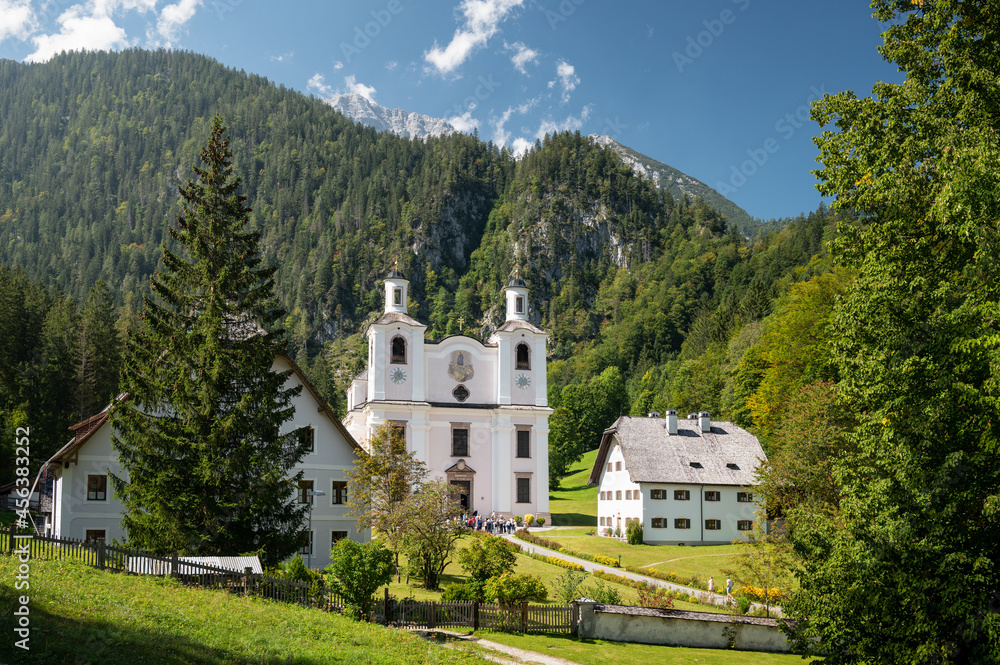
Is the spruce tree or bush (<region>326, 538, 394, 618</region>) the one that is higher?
the spruce tree

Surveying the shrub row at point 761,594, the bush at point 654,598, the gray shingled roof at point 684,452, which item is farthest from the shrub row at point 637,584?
the gray shingled roof at point 684,452

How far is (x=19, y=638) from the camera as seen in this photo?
12.6 m

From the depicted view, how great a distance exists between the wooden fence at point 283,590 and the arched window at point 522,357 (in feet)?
130

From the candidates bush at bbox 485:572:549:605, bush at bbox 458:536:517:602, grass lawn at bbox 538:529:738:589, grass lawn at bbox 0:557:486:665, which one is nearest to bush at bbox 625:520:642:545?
grass lawn at bbox 538:529:738:589

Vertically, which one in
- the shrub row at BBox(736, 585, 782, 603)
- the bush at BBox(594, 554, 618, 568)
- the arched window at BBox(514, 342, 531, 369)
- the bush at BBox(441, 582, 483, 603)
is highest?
the arched window at BBox(514, 342, 531, 369)

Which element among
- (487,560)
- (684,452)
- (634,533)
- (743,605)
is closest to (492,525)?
(634,533)

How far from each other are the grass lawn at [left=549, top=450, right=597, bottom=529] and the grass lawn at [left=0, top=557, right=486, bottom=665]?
1684 inches

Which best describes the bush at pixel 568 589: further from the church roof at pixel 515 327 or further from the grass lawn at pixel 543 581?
the church roof at pixel 515 327

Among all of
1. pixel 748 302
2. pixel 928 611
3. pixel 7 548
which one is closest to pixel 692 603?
pixel 928 611

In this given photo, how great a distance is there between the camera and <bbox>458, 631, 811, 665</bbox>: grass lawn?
834 inches

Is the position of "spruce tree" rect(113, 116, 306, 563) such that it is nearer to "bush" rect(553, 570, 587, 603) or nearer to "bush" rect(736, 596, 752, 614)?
"bush" rect(553, 570, 587, 603)

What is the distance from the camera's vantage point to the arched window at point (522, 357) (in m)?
63.4

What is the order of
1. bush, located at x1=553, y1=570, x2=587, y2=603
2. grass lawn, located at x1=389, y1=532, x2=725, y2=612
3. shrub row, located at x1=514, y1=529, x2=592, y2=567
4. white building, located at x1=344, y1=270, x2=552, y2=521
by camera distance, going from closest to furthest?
bush, located at x1=553, y1=570, x2=587, y2=603 → grass lawn, located at x1=389, y1=532, x2=725, y2=612 → shrub row, located at x1=514, y1=529, x2=592, y2=567 → white building, located at x1=344, y1=270, x2=552, y2=521

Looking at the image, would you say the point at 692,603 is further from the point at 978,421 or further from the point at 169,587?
the point at 169,587
